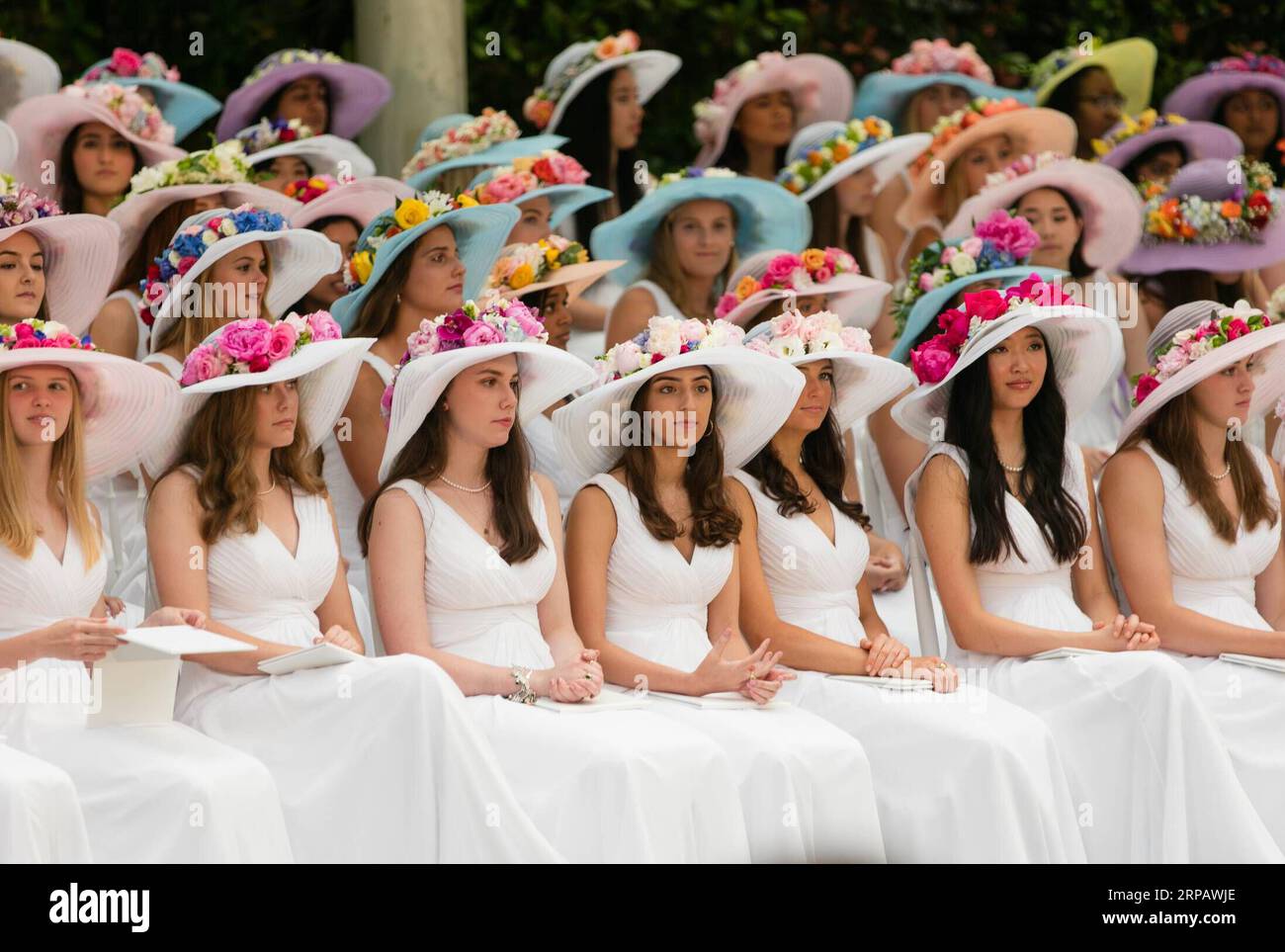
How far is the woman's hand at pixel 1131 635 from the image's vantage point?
5562 mm

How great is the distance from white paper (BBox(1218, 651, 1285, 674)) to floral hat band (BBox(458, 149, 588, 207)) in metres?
2.91

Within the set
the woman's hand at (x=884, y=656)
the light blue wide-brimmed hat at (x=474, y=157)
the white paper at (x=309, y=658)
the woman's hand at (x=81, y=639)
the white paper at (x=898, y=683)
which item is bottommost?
the white paper at (x=898, y=683)

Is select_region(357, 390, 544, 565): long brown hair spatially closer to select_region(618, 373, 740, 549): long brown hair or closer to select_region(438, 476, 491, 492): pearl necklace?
select_region(438, 476, 491, 492): pearl necklace

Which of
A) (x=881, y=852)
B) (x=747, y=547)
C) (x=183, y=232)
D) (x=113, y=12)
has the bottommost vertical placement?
(x=881, y=852)

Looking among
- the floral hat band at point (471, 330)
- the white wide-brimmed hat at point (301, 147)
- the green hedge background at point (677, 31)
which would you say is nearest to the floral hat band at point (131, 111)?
the white wide-brimmed hat at point (301, 147)

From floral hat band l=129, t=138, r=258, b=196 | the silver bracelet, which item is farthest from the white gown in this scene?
floral hat band l=129, t=138, r=258, b=196

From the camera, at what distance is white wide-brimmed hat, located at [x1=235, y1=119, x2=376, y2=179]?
25.9 ft

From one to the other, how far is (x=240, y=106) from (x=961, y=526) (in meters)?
4.27

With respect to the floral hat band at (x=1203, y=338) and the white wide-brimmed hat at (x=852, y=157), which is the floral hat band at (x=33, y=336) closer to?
the floral hat band at (x=1203, y=338)

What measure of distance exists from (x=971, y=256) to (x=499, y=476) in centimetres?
223

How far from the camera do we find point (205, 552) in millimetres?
5113

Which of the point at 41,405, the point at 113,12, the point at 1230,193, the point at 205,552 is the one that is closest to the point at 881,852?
the point at 205,552

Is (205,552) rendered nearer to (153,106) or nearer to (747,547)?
(747,547)
